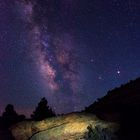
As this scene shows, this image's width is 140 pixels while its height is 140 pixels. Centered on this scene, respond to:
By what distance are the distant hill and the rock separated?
75 centimetres

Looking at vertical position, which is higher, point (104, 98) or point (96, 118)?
point (104, 98)

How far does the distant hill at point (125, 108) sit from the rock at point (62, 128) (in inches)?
29.4

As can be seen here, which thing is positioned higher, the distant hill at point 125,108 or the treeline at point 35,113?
the treeline at point 35,113

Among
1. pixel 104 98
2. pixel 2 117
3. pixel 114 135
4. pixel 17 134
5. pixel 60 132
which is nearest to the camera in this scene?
pixel 114 135

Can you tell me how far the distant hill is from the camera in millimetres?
23719

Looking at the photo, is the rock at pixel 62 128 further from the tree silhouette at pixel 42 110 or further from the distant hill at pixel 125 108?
the tree silhouette at pixel 42 110

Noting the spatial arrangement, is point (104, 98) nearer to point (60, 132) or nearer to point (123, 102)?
point (123, 102)

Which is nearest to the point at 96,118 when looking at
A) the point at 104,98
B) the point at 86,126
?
the point at 86,126

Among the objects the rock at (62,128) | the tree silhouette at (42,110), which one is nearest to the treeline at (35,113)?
the tree silhouette at (42,110)

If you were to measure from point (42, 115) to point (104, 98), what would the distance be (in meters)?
8.95

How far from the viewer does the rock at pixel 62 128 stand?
79.5 feet

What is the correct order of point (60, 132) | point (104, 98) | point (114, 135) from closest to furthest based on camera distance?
point (114, 135) → point (60, 132) → point (104, 98)

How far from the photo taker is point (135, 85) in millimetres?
28391

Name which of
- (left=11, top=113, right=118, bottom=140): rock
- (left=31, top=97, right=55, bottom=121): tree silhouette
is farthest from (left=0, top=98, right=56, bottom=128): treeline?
(left=11, top=113, right=118, bottom=140): rock
